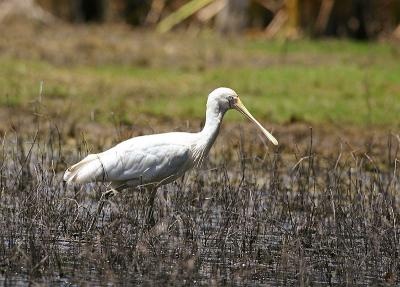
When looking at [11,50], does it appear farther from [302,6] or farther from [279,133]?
[302,6]

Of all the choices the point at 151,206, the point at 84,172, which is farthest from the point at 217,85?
the point at 151,206

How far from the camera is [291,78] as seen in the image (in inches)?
734

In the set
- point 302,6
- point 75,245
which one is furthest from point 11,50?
point 75,245

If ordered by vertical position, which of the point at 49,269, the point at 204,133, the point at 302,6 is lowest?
the point at 49,269

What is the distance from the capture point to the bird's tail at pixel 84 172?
9.68 metres

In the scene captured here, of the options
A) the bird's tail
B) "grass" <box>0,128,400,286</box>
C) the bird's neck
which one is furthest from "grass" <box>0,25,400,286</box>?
the bird's neck

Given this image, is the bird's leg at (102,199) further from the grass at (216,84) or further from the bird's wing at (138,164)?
the grass at (216,84)

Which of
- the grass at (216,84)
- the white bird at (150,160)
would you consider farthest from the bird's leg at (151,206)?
the grass at (216,84)

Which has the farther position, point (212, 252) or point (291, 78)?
point (291, 78)

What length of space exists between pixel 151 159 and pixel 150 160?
0.01m

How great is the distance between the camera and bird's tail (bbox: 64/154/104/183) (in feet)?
31.8

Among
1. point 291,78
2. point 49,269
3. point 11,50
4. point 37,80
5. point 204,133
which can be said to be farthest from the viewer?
point 11,50

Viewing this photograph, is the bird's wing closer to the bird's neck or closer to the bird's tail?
the bird's tail

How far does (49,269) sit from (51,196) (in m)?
1.26
